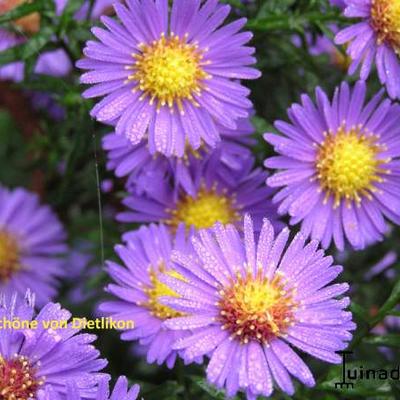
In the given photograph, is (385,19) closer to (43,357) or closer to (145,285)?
(145,285)

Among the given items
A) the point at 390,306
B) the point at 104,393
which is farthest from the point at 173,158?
the point at 104,393

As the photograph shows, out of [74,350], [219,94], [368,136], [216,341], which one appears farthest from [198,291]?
[368,136]

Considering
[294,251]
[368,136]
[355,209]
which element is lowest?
[294,251]

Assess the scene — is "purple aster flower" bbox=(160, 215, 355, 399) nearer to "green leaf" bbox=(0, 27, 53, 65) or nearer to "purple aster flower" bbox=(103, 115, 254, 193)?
"purple aster flower" bbox=(103, 115, 254, 193)

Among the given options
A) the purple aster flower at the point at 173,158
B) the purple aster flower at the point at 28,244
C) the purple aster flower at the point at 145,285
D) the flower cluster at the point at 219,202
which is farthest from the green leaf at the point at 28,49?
the purple aster flower at the point at 28,244

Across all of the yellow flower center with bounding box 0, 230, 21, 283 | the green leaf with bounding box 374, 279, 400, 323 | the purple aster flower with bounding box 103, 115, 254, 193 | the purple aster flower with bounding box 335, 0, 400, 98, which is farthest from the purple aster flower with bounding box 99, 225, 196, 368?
the yellow flower center with bounding box 0, 230, 21, 283

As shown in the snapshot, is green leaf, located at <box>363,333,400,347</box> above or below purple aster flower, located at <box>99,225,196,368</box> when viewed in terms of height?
below

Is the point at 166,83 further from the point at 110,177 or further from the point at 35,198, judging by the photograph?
the point at 35,198
